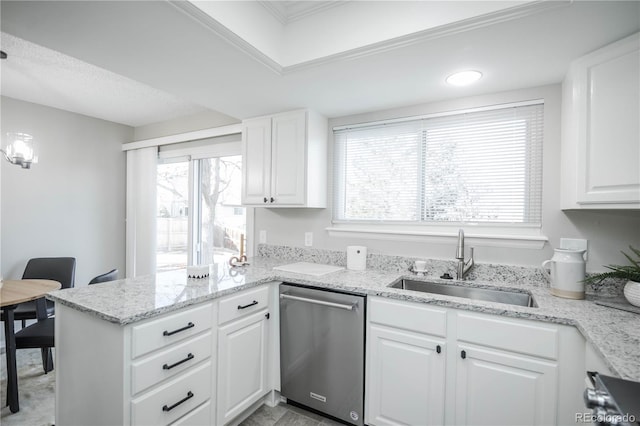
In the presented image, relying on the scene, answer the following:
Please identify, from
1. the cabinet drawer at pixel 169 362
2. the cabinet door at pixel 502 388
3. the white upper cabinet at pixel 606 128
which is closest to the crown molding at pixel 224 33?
the cabinet drawer at pixel 169 362

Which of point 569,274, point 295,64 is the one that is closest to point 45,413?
point 295,64

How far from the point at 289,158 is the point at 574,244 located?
1.98 m

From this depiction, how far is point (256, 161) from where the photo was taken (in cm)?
263

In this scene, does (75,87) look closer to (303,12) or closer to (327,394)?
(303,12)

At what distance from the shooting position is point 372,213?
251 cm

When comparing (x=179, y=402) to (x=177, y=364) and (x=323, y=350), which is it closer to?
(x=177, y=364)

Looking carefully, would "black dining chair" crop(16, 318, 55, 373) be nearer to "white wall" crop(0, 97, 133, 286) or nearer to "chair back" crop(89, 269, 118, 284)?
"chair back" crop(89, 269, 118, 284)

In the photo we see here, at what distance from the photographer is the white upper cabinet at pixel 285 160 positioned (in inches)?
95.7

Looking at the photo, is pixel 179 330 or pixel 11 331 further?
pixel 11 331

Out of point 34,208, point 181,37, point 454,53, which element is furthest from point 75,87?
point 454,53

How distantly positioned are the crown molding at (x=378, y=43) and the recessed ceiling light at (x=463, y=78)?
0.44 m

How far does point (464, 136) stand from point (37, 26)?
2.42m

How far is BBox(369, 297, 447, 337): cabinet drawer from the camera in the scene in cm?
160

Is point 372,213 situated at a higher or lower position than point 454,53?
lower
